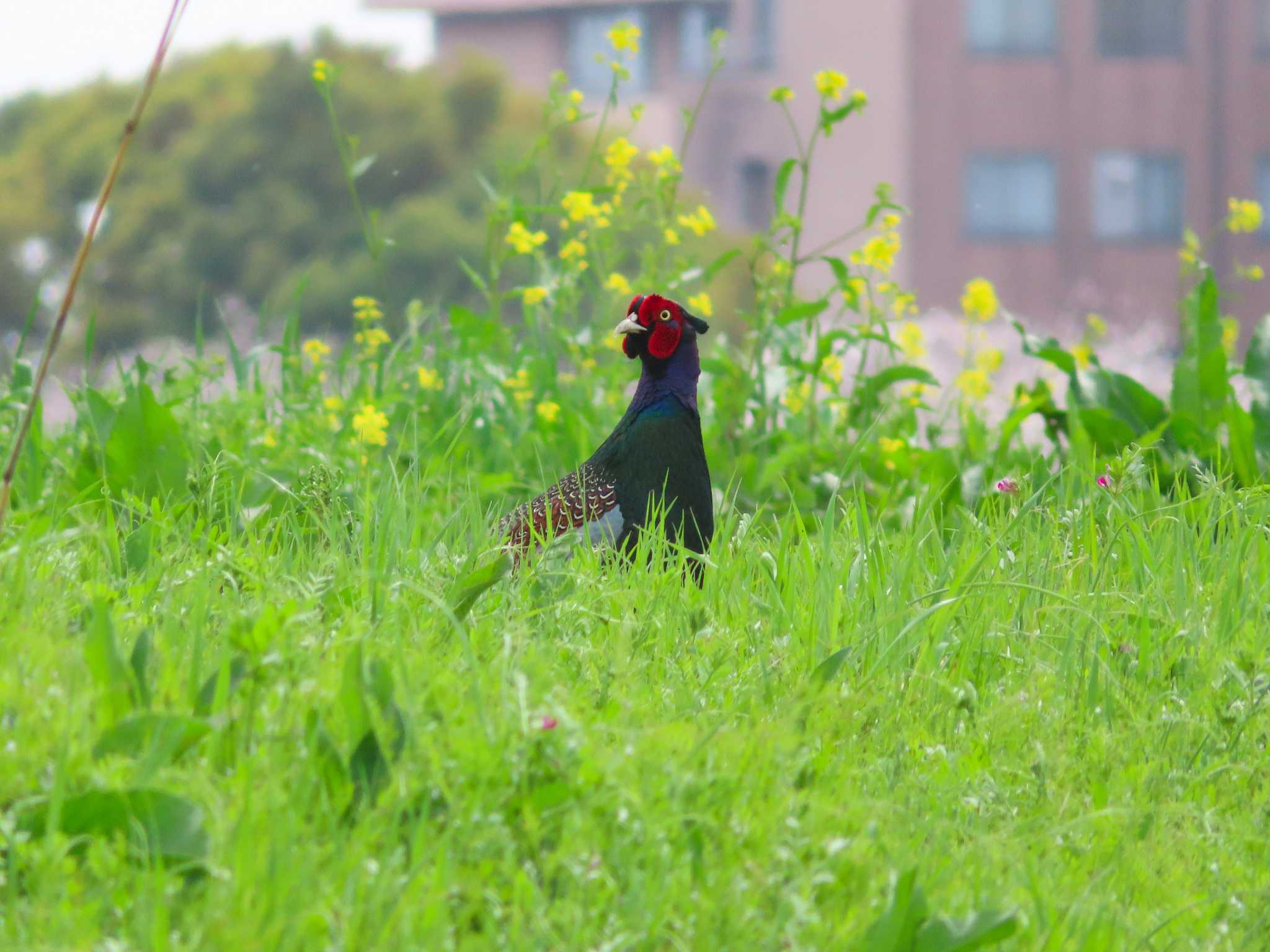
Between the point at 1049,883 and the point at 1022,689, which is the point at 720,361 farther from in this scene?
the point at 1049,883

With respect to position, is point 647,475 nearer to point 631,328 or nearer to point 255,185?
point 631,328

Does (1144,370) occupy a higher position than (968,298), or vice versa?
(968,298)

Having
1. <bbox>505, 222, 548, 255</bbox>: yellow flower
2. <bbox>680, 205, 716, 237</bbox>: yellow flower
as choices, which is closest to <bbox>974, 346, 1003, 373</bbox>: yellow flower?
<bbox>680, 205, 716, 237</bbox>: yellow flower

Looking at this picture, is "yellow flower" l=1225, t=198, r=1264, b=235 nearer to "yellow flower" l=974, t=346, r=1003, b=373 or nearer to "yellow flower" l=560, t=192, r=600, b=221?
"yellow flower" l=974, t=346, r=1003, b=373

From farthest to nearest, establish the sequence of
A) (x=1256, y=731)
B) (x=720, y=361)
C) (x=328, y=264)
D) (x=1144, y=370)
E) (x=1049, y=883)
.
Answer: (x=328, y=264)
(x=1144, y=370)
(x=720, y=361)
(x=1256, y=731)
(x=1049, y=883)

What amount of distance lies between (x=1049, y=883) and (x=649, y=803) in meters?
0.58

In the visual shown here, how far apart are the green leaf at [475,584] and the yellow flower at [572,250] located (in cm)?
255

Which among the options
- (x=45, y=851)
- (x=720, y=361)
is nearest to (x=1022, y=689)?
(x=45, y=851)

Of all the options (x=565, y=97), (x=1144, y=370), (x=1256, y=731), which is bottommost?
(x=1144, y=370)

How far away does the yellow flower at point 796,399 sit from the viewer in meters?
4.94

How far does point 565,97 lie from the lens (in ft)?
16.6

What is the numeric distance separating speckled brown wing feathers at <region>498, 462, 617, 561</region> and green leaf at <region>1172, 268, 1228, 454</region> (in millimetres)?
2081

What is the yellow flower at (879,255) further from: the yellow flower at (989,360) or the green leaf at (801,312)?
the yellow flower at (989,360)

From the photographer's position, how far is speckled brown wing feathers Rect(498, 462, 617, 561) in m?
3.32
